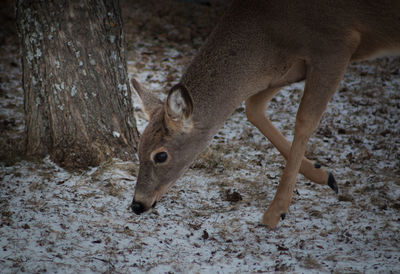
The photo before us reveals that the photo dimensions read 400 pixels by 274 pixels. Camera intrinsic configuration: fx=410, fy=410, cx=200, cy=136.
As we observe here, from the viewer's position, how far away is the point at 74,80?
4.46 meters

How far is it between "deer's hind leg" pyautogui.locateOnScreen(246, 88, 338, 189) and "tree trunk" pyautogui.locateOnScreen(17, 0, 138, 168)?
1530 mm

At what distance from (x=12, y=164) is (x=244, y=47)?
9.48 ft

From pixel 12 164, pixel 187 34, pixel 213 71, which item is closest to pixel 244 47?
pixel 213 71

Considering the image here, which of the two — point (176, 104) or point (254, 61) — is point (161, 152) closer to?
point (176, 104)

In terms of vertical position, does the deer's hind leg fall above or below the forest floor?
above

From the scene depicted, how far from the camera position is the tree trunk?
4355 mm

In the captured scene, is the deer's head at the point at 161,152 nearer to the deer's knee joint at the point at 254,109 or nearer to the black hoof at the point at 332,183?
the deer's knee joint at the point at 254,109

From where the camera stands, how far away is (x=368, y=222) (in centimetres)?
392

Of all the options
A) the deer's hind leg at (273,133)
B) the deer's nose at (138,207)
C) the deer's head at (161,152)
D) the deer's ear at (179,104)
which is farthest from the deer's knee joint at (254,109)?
the deer's nose at (138,207)

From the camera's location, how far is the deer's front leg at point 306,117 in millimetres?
3781

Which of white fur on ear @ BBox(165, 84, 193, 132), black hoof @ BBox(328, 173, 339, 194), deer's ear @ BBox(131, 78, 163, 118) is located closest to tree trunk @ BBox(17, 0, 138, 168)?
deer's ear @ BBox(131, 78, 163, 118)

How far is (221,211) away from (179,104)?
1384 millimetres

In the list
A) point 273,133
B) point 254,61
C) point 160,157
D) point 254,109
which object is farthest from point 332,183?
point 160,157

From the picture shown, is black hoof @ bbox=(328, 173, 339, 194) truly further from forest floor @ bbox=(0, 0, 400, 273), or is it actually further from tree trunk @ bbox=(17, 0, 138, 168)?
tree trunk @ bbox=(17, 0, 138, 168)
